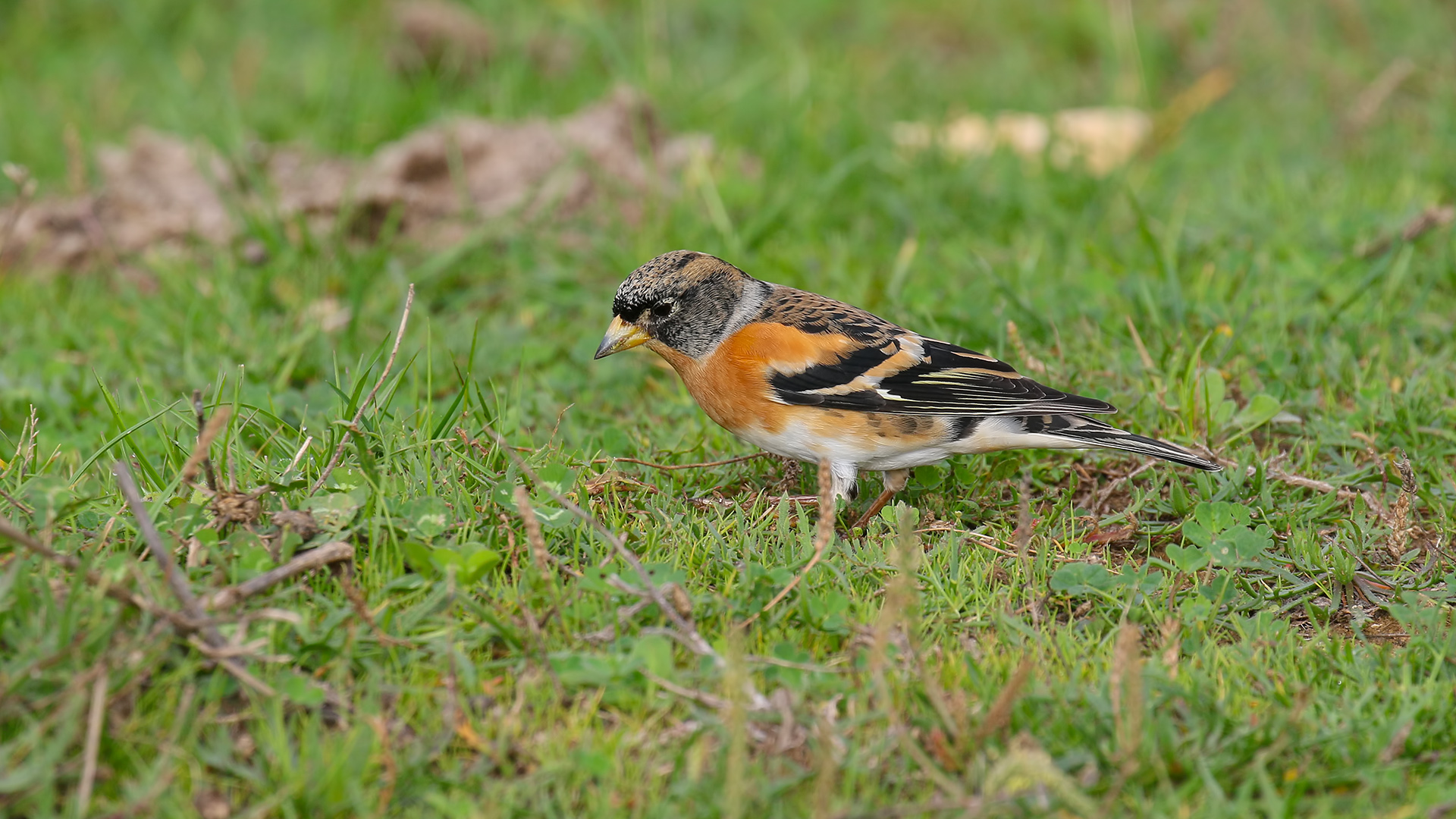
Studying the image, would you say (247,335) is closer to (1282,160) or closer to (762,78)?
(762,78)

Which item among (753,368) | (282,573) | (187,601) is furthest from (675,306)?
(187,601)

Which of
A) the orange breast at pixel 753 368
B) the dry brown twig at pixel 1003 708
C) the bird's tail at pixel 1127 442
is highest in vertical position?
the orange breast at pixel 753 368

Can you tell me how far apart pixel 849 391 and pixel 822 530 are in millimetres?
1069

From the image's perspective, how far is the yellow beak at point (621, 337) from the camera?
448cm

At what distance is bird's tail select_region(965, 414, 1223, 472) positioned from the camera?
3852 mm

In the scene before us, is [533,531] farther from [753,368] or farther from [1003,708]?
[753,368]

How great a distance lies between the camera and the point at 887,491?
13.8ft

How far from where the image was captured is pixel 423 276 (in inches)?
234

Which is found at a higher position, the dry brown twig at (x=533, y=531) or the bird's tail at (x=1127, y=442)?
the dry brown twig at (x=533, y=531)

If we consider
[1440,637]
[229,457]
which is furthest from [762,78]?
[1440,637]

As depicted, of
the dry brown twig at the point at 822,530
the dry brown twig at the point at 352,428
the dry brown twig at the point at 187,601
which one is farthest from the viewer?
the dry brown twig at the point at 352,428

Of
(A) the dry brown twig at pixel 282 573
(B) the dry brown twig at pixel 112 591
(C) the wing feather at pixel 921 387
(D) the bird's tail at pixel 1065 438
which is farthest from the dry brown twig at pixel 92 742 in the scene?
(D) the bird's tail at pixel 1065 438

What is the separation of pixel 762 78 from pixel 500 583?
5164mm

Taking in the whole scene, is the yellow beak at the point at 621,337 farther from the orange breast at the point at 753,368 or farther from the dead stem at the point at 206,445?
the dead stem at the point at 206,445
